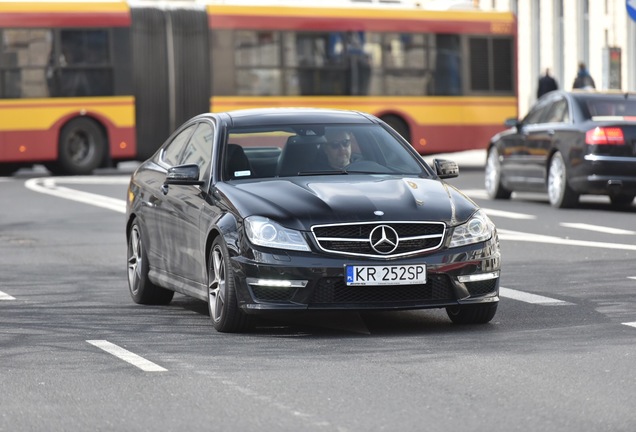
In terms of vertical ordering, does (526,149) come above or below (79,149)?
above

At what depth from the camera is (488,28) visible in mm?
35406

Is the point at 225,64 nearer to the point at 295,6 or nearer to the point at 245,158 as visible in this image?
the point at 295,6

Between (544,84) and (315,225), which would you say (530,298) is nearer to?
(315,225)

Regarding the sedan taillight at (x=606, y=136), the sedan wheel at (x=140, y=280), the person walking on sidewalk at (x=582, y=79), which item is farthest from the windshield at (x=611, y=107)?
the person walking on sidewalk at (x=582, y=79)

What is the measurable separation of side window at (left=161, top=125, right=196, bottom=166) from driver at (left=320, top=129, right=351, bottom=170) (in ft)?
3.91

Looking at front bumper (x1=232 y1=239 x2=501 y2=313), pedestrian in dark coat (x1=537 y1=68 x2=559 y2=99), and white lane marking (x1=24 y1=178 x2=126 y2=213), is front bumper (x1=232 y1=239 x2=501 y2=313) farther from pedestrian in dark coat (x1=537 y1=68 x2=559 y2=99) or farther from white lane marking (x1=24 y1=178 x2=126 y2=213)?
pedestrian in dark coat (x1=537 y1=68 x2=559 y2=99)

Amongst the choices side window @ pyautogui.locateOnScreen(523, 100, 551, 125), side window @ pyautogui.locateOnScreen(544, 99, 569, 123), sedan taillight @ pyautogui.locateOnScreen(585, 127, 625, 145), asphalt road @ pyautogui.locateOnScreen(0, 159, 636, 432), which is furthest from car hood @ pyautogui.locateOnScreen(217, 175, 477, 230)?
side window @ pyautogui.locateOnScreen(523, 100, 551, 125)

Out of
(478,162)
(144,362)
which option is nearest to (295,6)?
(478,162)

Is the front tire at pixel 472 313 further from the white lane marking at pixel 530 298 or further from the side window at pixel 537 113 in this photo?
the side window at pixel 537 113

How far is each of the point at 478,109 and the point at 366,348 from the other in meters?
25.9

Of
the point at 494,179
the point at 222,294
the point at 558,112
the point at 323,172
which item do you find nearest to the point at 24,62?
the point at 494,179

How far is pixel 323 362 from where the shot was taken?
9.02m

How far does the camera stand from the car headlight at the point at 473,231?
10.1m

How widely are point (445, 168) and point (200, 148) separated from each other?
63.0 inches
